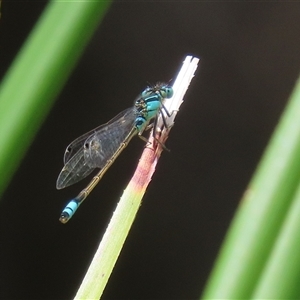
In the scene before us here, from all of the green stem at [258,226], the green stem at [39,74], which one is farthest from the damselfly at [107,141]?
the green stem at [258,226]

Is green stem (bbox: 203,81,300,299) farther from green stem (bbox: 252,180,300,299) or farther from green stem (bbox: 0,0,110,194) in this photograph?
green stem (bbox: 0,0,110,194)

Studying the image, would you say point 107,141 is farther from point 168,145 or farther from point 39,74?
point 39,74

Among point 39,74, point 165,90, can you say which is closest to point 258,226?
point 39,74

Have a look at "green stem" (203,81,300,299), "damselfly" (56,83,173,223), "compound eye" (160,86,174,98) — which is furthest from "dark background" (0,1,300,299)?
"green stem" (203,81,300,299)

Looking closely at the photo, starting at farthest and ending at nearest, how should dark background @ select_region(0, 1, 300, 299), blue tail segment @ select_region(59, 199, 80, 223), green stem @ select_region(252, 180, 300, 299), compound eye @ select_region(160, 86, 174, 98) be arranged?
dark background @ select_region(0, 1, 300, 299) < compound eye @ select_region(160, 86, 174, 98) < blue tail segment @ select_region(59, 199, 80, 223) < green stem @ select_region(252, 180, 300, 299)

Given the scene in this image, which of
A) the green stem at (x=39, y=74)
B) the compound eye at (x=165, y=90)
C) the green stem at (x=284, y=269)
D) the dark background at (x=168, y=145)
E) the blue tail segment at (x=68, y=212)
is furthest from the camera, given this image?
the dark background at (x=168, y=145)

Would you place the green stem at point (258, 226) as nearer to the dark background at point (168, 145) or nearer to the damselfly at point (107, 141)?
the damselfly at point (107, 141)
